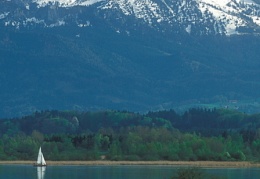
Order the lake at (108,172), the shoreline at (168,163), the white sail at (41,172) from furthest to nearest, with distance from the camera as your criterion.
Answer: the shoreline at (168,163), the white sail at (41,172), the lake at (108,172)

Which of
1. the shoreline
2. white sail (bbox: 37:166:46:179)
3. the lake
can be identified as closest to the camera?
the lake

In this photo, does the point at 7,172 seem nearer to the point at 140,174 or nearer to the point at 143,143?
the point at 140,174

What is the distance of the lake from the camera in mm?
104125

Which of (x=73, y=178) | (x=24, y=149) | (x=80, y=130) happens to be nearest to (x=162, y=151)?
(x=24, y=149)

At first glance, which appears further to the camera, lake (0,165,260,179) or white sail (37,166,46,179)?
white sail (37,166,46,179)

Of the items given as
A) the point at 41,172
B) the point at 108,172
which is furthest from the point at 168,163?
the point at 41,172

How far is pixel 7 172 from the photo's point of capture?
11112cm

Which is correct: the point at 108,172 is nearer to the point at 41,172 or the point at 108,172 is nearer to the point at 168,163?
the point at 41,172

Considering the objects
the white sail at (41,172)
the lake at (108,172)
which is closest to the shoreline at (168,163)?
the lake at (108,172)

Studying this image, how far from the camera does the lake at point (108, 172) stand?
104125mm

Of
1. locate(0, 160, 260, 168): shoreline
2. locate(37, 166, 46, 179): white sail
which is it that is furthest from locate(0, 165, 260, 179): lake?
locate(0, 160, 260, 168): shoreline

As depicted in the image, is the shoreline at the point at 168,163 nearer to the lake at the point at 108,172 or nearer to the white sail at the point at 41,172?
the lake at the point at 108,172

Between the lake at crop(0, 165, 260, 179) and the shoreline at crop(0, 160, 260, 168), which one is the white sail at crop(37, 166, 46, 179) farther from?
the shoreline at crop(0, 160, 260, 168)

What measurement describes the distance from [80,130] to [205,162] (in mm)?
62497
